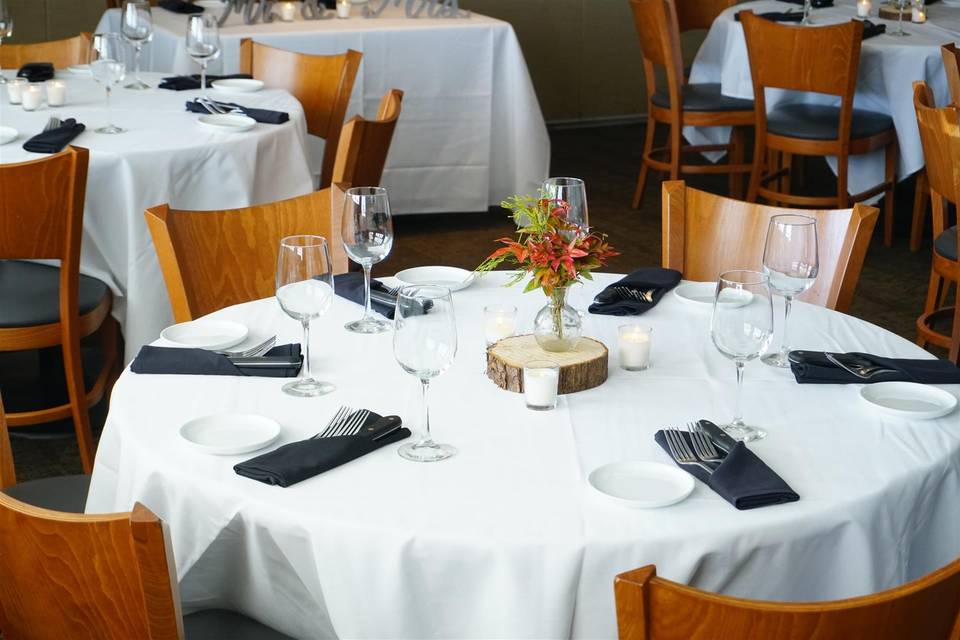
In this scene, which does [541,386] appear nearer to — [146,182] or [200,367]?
[200,367]

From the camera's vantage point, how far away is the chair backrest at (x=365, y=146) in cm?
316


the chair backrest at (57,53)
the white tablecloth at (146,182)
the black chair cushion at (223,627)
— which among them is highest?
the chair backrest at (57,53)

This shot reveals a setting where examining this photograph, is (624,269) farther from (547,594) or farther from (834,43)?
(547,594)

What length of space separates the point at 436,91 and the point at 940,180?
250cm

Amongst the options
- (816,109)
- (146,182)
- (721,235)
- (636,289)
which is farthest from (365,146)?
(816,109)

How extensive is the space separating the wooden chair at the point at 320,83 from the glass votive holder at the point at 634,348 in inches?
97.9

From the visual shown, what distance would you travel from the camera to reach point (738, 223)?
2580 millimetres

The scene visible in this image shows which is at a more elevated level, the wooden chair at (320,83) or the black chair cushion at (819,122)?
the wooden chair at (320,83)

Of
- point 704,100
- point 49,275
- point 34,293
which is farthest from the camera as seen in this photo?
point 704,100

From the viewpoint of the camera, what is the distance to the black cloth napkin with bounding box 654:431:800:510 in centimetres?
139

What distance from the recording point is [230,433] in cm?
159

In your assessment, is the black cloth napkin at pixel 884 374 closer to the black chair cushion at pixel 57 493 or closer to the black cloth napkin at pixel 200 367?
the black cloth napkin at pixel 200 367

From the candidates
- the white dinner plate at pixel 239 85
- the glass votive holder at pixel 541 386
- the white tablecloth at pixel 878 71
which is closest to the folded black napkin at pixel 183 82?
the white dinner plate at pixel 239 85

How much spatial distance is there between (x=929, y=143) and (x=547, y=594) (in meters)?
2.24
